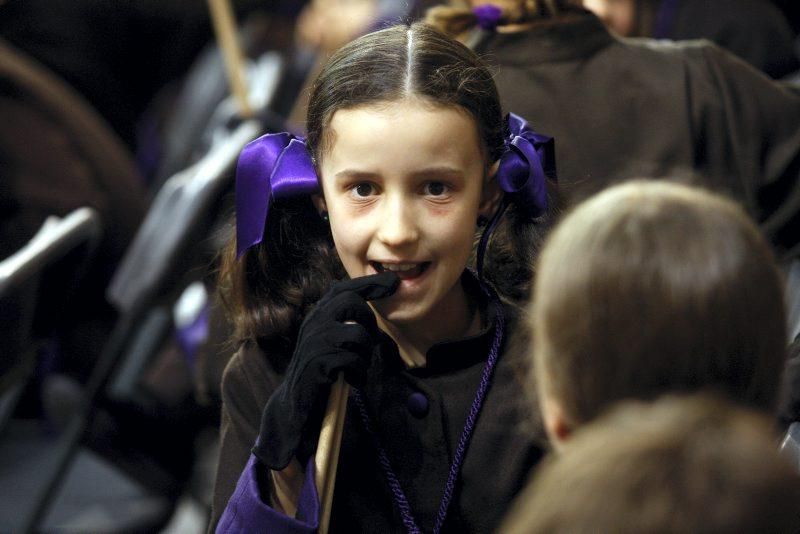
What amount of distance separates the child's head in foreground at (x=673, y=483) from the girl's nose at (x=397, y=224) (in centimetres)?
48

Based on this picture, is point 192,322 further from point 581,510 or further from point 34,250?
point 581,510

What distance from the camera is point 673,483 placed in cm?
74

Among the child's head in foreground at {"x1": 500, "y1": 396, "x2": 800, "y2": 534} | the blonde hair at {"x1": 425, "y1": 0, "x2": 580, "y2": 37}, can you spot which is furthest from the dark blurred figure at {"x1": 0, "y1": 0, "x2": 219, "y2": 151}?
the child's head in foreground at {"x1": 500, "y1": 396, "x2": 800, "y2": 534}

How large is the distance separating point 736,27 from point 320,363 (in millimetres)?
1806

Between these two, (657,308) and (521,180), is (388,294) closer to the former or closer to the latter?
(521,180)

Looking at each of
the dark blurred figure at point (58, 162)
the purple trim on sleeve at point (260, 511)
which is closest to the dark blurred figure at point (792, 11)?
the dark blurred figure at point (58, 162)

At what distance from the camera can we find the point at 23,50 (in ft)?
10.5

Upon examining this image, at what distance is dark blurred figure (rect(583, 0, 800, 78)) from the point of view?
265 cm

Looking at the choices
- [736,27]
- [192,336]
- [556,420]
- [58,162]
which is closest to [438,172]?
[556,420]

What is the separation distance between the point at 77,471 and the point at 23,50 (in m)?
1.31

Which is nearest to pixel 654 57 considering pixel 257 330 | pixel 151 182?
pixel 257 330

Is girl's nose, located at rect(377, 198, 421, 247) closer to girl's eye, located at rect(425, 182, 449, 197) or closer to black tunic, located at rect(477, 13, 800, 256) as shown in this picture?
girl's eye, located at rect(425, 182, 449, 197)

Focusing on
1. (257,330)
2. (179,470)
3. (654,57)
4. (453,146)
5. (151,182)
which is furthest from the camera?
(151,182)

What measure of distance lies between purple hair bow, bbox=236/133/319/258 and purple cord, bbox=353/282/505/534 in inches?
8.7
